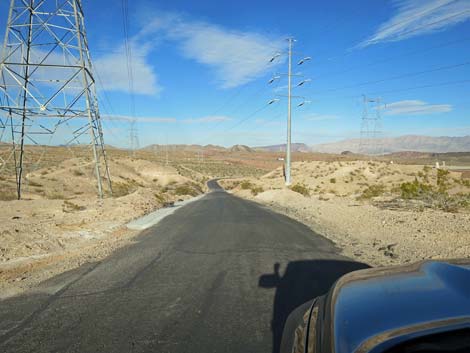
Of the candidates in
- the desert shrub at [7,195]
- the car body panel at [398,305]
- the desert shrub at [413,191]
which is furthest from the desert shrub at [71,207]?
the desert shrub at [413,191]

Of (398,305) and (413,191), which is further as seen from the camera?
(413,191)

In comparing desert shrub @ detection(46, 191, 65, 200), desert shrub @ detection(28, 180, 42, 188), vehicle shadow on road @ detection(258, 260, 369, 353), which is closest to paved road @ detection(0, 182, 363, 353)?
vehicle shadow on road @ detection(258, 260, 369, 353)

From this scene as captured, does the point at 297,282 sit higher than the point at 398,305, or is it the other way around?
the point at 398,305

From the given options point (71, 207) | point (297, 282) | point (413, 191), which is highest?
point (297, 282)

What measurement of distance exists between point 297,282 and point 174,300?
219 cm

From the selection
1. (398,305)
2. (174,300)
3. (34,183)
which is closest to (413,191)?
(174,300)

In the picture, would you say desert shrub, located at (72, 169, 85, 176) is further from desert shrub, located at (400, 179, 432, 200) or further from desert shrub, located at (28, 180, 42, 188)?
desert shrub, located at (400, 179, 432, 200)

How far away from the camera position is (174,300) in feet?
18.8

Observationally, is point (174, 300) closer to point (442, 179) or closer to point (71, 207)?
point (71, 207)

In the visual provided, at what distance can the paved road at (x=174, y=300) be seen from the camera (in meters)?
4.33

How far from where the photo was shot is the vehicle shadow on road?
502 centimetres

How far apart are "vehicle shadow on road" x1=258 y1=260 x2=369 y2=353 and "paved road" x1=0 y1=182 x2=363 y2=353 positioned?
0.7 inches

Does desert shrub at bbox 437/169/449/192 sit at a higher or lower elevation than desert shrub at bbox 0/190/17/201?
higher

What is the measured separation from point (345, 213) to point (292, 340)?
14964 millimetres
